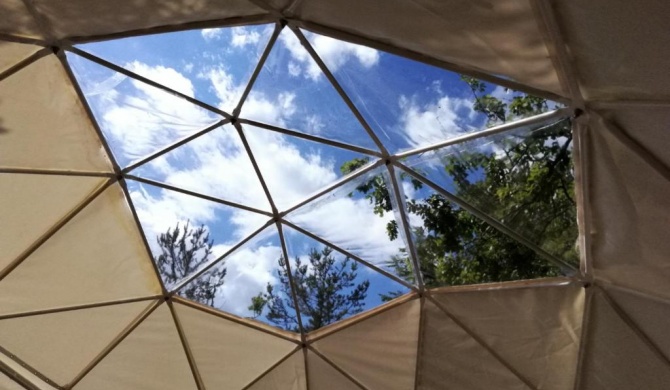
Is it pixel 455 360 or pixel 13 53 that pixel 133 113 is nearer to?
pixel 13 53

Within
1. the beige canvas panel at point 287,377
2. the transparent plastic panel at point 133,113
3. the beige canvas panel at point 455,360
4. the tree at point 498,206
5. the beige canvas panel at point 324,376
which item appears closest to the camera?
the tree at point 498,206

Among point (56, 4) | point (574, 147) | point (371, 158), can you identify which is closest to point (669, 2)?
point (574, 147)

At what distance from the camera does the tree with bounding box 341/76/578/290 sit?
8.80 metres

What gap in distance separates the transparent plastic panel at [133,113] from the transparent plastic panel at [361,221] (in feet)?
9.40

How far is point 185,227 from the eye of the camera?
41.0 feet

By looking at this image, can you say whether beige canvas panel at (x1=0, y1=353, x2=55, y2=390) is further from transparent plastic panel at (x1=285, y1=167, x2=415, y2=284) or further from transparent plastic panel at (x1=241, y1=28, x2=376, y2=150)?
transparent plastic panel at (x1=241, y1=28, x2=376, y2=150)

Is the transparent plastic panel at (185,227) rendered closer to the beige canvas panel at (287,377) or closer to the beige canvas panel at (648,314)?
the beige canvas panel at (287,377)

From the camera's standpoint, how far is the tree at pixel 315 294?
507 inches

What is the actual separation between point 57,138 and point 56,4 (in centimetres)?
329

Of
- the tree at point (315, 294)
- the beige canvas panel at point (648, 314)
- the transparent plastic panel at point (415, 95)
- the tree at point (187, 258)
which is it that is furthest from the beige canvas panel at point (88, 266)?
the beige canvas panel at point (648, 314)

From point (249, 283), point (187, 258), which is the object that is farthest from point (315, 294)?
point (187, 258)

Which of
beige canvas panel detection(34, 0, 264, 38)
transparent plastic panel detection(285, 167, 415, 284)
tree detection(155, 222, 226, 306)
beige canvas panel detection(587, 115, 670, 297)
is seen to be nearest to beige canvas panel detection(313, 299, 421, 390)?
transparent plastic panel detection(285, 167, 415, 284)

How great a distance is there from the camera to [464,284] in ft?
38.1

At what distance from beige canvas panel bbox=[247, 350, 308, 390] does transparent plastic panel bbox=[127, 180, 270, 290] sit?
345 centimetres
